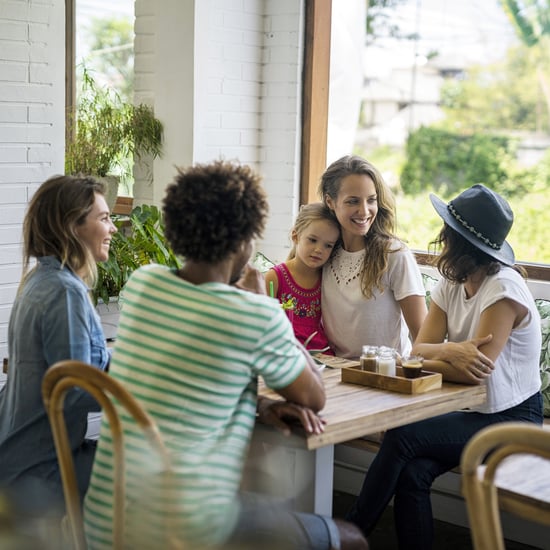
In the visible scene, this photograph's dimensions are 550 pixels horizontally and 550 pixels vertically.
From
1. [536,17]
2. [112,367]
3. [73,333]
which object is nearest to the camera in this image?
[112,367]

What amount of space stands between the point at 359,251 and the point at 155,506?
1.66 meters

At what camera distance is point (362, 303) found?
3340 mm

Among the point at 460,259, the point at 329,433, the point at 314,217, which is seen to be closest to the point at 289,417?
the point at 329,433

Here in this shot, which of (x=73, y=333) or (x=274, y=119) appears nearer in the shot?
(x=73, y=333)

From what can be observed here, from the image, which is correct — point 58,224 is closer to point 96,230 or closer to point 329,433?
point 96,230

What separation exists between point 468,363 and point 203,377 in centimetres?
102

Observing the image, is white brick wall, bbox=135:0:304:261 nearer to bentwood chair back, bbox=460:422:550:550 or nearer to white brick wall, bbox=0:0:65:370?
white brick wall, bbox=0:0:65:370

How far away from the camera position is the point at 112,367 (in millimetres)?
2084

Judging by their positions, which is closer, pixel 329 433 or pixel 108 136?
pixel 329 433

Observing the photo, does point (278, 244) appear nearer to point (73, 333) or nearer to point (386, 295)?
point (386, 295)

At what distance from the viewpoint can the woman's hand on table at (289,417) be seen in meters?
2.22

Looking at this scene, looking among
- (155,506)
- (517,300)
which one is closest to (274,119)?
(517,300)

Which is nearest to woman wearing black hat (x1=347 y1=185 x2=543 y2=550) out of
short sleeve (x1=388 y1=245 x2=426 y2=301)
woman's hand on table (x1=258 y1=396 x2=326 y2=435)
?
short sleeve (x1=388 y1=245 x2=426 y2=301)

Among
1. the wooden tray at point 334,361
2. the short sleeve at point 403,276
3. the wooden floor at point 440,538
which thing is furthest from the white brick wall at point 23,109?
the wooden floor at point 440,538
